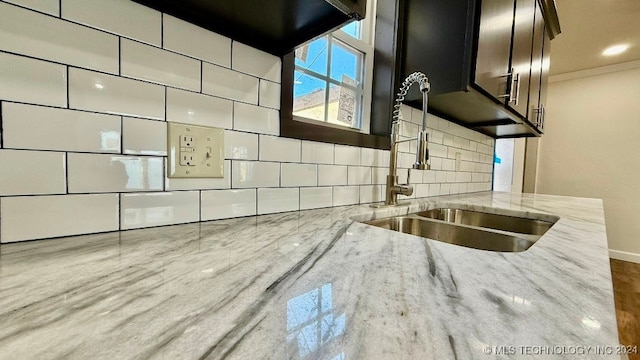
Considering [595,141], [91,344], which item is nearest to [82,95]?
[91,344]

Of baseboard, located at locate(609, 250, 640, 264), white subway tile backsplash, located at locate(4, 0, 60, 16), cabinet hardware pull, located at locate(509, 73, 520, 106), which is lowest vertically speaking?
baseboard, located at locate(609, 250, 640, 264)

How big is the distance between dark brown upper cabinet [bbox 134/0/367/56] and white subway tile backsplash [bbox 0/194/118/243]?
44cm

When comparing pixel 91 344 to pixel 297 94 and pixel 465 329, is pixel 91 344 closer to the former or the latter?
pixel 465 329

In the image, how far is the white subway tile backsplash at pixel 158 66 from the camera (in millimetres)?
577

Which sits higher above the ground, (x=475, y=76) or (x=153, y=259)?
(x=475, y=76)

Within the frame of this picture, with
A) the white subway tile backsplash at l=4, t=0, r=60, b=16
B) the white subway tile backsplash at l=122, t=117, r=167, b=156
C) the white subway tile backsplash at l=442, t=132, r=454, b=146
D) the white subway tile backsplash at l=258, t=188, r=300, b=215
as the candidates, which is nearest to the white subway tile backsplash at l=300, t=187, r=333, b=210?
the white subway tile backsplash at l=258, t=188, r=300, b=215

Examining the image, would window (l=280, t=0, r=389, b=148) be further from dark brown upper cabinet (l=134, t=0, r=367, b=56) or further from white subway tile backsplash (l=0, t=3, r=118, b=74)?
white subway tile backsplash (l=0, t=3, r=118, b=74)

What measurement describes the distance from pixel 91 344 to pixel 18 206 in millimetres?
442

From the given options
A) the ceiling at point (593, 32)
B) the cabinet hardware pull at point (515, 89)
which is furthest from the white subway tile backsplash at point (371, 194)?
the ceiling at point (593, 32)

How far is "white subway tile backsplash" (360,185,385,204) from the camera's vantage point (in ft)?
3.83

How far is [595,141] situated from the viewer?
3416 mm

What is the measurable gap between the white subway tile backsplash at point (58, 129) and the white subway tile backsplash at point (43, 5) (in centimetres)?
18

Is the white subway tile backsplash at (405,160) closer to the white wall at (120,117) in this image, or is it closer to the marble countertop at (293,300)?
the white wall at (120,117)

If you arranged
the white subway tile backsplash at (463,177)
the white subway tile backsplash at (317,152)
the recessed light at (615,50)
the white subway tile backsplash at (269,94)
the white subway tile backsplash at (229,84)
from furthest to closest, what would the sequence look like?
the recessed light at (615,50) → the white subway tile backsplash at (463,177) → the white subway tile backsplash at (317,152) → the white subway tile backsplash at (269,94) → the white subway tile backsplash at (229,84)
